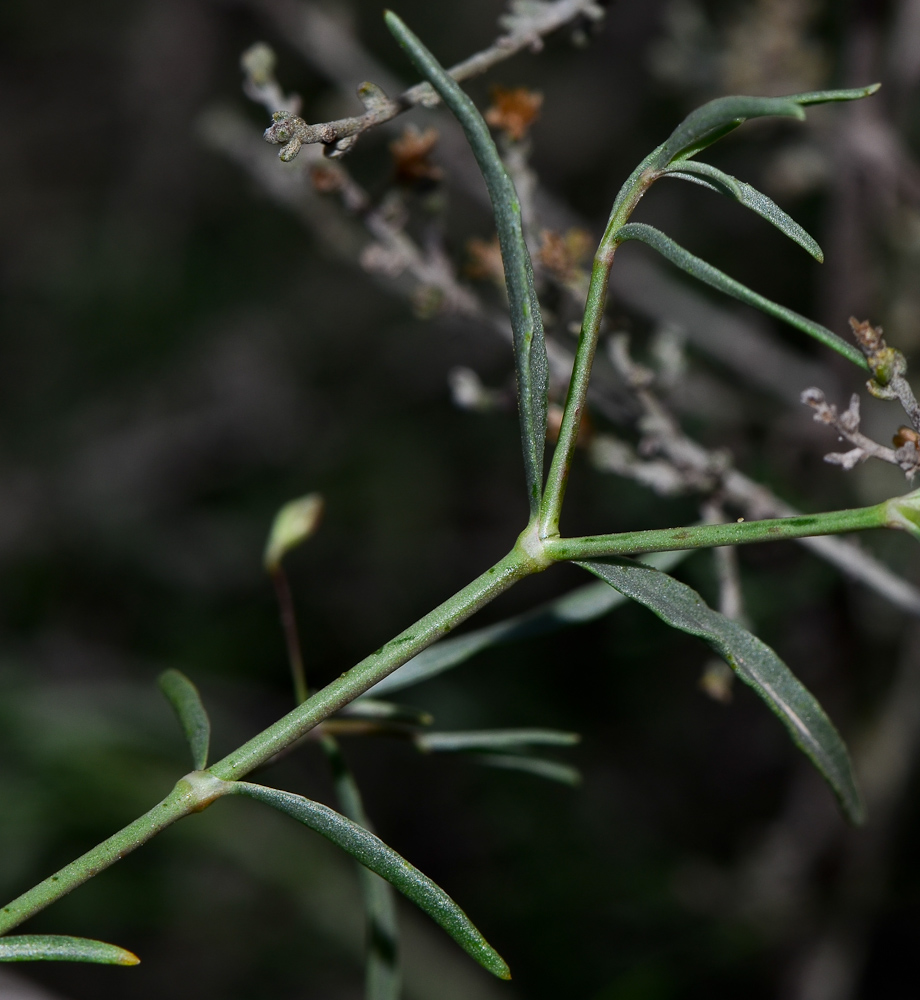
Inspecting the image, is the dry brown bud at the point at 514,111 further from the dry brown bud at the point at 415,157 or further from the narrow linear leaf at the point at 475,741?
the narrow linear leaf at the point at 475,741

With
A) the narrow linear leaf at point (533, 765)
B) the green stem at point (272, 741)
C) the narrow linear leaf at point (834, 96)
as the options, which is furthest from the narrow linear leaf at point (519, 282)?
the narrow linear leaf at point (533, 765)

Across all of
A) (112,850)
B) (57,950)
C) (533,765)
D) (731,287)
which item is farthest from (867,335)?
(57,950)

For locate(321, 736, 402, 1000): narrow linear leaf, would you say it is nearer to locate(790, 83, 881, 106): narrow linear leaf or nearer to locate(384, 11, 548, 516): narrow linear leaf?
locate(384, 11, 548, 516): narrow linear leaf

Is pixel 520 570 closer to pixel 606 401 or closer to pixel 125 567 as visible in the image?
pixel 606 401

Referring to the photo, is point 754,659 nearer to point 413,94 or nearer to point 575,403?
point 575,403

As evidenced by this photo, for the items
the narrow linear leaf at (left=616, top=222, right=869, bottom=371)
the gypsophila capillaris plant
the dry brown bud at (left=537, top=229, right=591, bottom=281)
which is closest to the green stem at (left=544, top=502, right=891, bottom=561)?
the gypsophila capillaris plant
